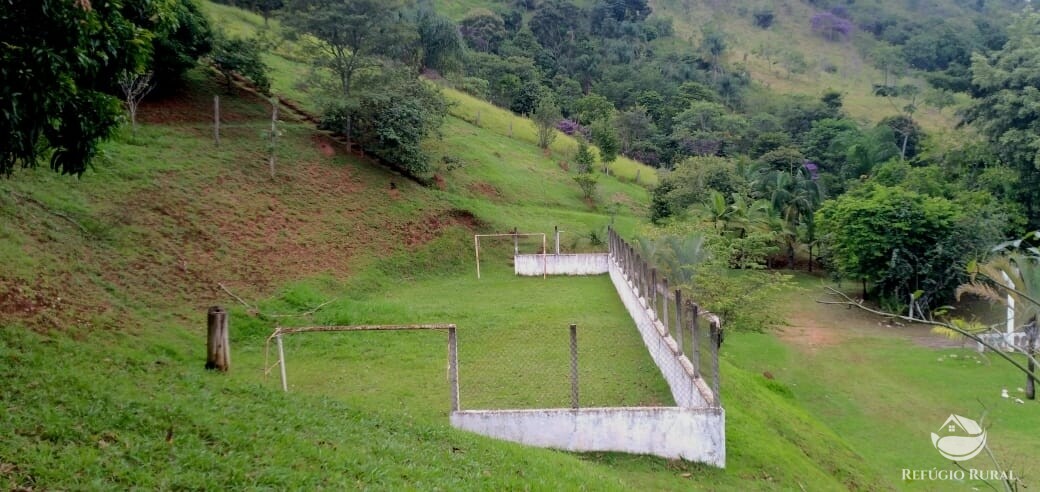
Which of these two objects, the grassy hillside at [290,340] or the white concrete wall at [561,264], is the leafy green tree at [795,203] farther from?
the white concrete wall at [561,264]

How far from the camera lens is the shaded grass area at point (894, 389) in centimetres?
1099

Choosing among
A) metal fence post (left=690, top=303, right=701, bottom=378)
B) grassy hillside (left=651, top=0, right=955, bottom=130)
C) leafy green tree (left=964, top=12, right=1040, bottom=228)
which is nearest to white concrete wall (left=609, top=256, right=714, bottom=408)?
metal fence post (left=690, top=303, right=701, bottom=378)

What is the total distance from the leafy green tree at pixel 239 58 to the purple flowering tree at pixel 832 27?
86762 mm

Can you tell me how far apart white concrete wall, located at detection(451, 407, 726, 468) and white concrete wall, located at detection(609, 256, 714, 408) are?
446mm

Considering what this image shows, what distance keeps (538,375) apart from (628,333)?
3.91 m

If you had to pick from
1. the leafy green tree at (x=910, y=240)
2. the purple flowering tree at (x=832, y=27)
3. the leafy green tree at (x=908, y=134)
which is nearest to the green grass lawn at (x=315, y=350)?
the leafy green tree at (x=910, y=240)

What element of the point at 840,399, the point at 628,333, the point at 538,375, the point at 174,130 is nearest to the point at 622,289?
the point at 628,333

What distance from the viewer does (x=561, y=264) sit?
74.1 ft

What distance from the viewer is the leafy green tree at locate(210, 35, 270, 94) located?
946 inches

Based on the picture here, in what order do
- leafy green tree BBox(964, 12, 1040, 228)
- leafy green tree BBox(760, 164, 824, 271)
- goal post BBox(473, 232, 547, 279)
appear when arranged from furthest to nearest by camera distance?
leafy green tree BBox(760, 164, 824, 271) < leafy green tree BBox(964, 12, 1040, 228) < goal post BBox(473, 232, 547, 279)

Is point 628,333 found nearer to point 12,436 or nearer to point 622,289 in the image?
point 622,289

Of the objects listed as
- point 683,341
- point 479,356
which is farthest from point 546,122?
point 683,341

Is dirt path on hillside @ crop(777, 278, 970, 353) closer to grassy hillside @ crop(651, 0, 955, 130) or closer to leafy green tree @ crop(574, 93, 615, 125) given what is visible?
leafy green tree @ crop(574, 93, 615, 125)

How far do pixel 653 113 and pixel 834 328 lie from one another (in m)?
35.6
